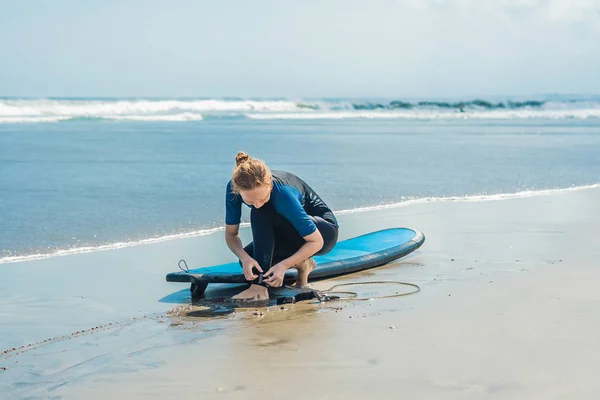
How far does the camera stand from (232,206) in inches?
185

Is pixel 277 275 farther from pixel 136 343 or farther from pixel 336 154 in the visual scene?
pixel 336 154

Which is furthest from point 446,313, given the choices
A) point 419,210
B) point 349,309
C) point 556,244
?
point 419,210

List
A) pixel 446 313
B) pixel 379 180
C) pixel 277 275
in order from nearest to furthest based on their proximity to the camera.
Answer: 1. pixel 446 313
2. pixel 277 275
3. pixel 379 180

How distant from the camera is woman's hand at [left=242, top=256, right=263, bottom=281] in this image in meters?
4.63

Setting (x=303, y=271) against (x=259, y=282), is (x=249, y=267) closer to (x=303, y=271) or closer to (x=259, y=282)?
(x=259, y=282)

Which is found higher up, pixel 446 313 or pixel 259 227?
pixel 259 227

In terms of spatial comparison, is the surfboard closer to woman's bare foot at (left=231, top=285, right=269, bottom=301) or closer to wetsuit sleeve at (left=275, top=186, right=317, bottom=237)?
woman's bare foot at (left=231, top=285, right=269, bottom=301)

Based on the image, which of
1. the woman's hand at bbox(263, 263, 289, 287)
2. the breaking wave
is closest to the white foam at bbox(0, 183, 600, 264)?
the woman's hand at bbox(263, 263, 289, 287)

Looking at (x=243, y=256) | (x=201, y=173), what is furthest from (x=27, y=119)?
(x=243, y=256)

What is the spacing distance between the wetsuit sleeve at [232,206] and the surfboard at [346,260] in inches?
14.9

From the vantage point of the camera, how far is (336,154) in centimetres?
1608

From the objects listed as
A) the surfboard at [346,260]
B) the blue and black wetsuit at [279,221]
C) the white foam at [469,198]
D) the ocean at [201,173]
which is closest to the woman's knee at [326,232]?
the blue and black wetsuit at [279,221]

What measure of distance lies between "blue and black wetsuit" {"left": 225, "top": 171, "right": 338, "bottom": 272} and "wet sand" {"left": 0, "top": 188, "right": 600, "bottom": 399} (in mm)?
394

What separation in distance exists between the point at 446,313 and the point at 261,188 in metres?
1.17
